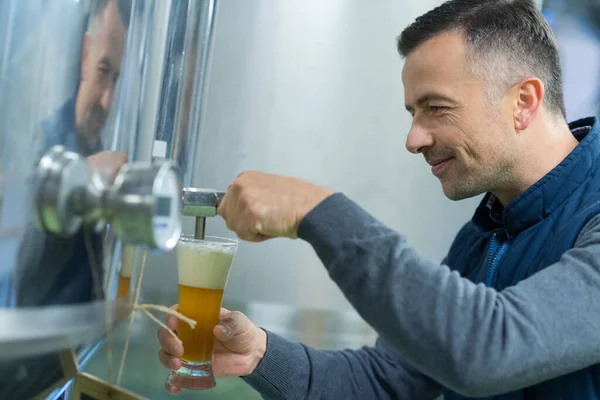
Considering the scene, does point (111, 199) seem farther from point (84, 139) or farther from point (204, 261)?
point (204, 261)

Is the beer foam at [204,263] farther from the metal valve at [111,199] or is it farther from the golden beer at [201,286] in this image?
the metal valve at [111,199]

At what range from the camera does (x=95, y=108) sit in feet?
1.34

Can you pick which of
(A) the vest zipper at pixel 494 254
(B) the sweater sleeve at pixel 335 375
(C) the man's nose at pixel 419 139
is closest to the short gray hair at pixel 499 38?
(C) the man's nose at pixel 419 139

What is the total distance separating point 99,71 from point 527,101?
2.18 ft

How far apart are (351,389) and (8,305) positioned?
0.70 metres

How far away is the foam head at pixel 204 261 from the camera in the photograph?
0.62 m

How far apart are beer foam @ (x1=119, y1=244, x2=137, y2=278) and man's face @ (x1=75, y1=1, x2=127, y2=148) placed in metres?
0.10

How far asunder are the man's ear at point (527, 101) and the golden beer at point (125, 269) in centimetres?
61

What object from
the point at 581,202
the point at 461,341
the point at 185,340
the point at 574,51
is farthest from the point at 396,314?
the point at 574,51

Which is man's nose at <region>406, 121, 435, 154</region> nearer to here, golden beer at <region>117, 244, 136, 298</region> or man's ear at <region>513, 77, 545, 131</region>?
man's ear at <region>513, 77, 545, 131</region>

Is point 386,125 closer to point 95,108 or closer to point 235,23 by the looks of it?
point 235,23

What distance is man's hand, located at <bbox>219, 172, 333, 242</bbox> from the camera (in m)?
0.54

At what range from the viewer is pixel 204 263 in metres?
0.63

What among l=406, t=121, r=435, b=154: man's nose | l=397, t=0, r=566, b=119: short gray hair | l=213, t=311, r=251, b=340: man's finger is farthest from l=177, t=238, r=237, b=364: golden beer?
l=397, t=0, r=566, b=119: short gray hair
